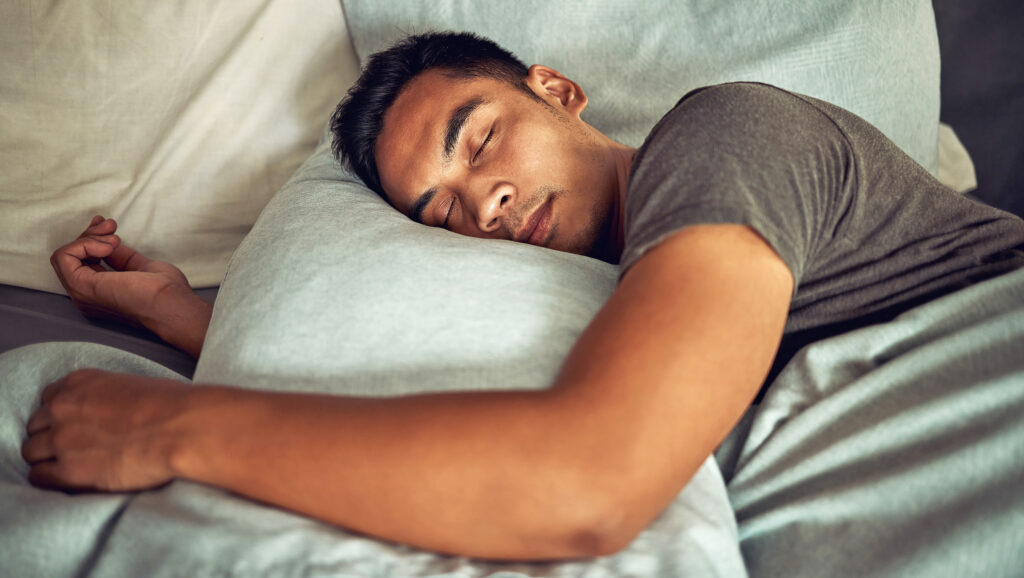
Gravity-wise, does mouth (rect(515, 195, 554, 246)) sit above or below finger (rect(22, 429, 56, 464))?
below

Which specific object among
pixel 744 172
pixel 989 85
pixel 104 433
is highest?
pixel 744 172

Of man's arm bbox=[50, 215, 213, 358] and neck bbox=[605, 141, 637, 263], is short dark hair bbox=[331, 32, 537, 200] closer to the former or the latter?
neck bbox=[605, 141, 637, 263]

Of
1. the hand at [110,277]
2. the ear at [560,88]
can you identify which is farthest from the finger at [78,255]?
the ear at [560,88]

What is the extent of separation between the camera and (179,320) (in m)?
1.09

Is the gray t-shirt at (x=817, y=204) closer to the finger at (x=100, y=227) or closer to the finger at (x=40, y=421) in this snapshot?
the finger at (x=40, y=421)

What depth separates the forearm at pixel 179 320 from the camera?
42.4 inches

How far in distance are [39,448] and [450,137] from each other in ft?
2.12

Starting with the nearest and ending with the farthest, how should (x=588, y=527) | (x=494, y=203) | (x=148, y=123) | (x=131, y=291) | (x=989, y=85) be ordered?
(x=588, y=527), (x=494, y=203), (x=131, y=291), (x=148, y=123), (x=989, y=85)

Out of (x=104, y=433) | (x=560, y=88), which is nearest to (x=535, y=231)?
(x=560, y=88)

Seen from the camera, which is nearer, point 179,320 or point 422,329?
point 422,329

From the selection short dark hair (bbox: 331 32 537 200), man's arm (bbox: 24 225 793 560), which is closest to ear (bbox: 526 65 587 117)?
short dark hair (bbox: 331 32 537 200)

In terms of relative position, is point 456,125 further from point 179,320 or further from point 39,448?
point 39,448

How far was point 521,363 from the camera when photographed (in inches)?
27.0

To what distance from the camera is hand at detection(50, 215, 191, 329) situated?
111 centimetres
